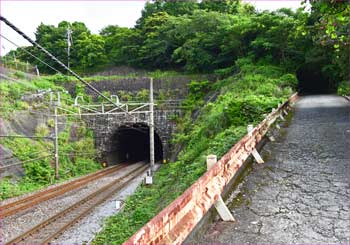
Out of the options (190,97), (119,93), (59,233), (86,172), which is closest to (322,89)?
(190,97)

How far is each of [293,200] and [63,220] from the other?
8.21 m

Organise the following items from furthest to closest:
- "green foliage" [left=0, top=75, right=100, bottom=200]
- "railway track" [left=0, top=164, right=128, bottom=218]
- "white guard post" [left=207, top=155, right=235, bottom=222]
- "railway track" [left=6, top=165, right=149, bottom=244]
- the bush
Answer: the bush → "green foliage" [left=0, top=75, right=100, bottom=200] → "railway track" [left=0, top=164, right=128, bottom=218] → "railway track" [left=6, top=165, right=149, bottom=244] → "white guard post" [left=207, top=155, right=235, bottom=222]

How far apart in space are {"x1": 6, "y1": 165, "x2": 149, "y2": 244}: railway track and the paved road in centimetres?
612

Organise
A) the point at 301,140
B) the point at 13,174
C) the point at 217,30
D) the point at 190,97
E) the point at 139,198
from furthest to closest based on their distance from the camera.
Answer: the point at 217,30 < the point at 190,97 < the point at 13,174 < the point at 139,198 < the point at 301,140

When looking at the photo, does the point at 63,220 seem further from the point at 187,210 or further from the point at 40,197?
the point at 187,210

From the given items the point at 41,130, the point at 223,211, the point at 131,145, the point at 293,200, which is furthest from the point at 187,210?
the point at 131,145

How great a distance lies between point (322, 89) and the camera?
33.2m

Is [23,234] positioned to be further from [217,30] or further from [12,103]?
[217,30]

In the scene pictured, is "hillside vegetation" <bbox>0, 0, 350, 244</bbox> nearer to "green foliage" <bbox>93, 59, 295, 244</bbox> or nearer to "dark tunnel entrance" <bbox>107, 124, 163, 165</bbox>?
"green foliage" <bbox>93, 59, 295, 244</bbox>

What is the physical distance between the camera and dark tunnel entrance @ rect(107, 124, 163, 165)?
2547cm

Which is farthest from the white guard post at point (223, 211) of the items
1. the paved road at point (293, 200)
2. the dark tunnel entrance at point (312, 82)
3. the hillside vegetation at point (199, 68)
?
the dark tunnel entrance at point (312, 82)

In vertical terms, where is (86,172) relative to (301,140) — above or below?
below

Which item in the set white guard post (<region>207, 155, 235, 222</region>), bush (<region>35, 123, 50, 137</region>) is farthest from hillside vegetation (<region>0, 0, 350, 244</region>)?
white guard post (<region>207, 155, 235, 222</region>)

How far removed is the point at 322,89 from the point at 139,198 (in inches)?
1081
